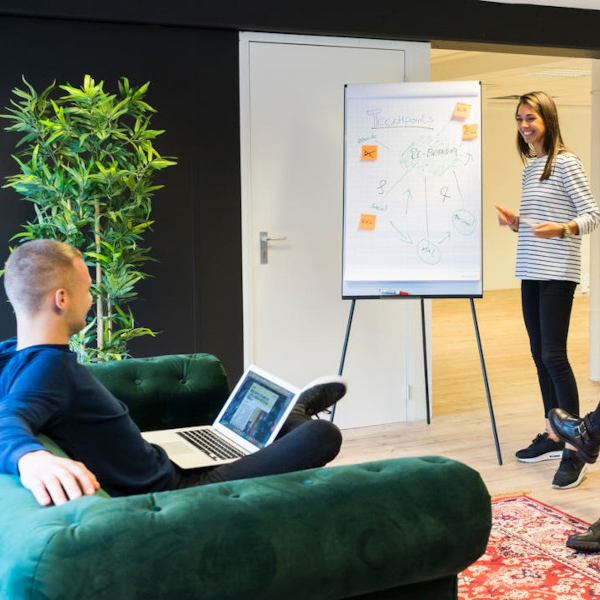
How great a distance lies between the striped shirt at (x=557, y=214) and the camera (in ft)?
13.4

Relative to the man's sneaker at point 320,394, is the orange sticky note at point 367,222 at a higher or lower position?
higher

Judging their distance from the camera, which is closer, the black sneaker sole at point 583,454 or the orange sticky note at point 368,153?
the black sneaker sole at point 583,454

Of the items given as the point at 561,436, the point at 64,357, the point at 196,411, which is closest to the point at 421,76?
the point at 561,436

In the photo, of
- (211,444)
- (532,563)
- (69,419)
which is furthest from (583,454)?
(69,419)

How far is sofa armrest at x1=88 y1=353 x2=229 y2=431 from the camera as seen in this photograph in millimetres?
2854

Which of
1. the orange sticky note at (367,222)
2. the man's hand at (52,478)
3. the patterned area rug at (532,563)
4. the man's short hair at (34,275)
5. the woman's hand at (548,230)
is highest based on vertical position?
the orange sticky note at (367,222)

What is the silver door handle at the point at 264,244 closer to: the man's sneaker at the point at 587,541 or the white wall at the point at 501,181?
the man's sneaker at the point at 587,541

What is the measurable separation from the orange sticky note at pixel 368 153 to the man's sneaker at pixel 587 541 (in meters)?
2.21

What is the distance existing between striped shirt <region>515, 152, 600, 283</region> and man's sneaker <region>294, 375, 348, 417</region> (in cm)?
182

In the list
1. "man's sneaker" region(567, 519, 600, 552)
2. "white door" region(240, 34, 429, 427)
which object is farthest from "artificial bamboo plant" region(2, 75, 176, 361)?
"man's sneaker" region(567, 519, 600, 552)

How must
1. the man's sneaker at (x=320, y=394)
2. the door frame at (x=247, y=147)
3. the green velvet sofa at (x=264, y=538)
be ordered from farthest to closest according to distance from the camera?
the door frame at (x=247, y=147), the man's sneaker at (x=320, y=394), the green velvet sofa at (x=264, y=538)

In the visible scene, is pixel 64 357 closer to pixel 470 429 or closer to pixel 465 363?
pixel 470 429

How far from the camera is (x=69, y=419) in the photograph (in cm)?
195

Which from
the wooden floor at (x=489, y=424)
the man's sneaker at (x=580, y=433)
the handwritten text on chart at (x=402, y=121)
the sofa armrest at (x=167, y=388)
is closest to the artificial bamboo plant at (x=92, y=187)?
the sofa armrest at (x=167, y=388)
